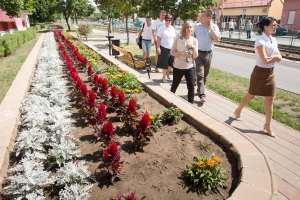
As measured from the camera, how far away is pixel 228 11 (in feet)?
153

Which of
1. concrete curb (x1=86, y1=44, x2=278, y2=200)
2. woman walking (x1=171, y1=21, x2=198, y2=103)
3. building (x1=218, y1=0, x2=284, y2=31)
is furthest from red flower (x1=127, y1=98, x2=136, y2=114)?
building (x1=218, y1=0, x2=284, y2=31)

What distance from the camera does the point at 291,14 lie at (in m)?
34.8

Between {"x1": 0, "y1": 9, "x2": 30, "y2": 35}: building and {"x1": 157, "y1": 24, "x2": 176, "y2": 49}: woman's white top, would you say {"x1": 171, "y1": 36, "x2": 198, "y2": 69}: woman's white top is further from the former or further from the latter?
{"x1": 0, "y1": 9, "x2": 30, "y2": 35}: building

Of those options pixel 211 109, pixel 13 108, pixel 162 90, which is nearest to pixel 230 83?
pixel 211 109

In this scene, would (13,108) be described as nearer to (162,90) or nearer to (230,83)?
(162,90)

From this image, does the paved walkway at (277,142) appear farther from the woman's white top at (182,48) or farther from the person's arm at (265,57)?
the person's arm at (265,57)

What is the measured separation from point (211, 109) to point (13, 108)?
393 centimetres

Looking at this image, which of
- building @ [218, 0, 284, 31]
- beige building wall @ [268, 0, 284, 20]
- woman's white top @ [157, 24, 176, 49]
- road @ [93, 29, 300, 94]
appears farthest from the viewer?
beige building wall @ [268, 0, 284, 20]

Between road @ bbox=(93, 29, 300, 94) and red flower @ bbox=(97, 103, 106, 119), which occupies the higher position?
red flower @ bbox=(97, 103, 106, 119)

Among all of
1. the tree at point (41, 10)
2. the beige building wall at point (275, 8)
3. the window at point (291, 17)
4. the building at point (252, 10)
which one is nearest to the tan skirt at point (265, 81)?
the building at point (252, 10)

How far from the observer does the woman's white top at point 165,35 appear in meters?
5.93

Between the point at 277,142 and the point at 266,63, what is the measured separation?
129cm

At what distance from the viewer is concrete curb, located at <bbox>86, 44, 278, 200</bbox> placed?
1.96 m

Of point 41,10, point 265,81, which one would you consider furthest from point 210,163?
point 41,10
